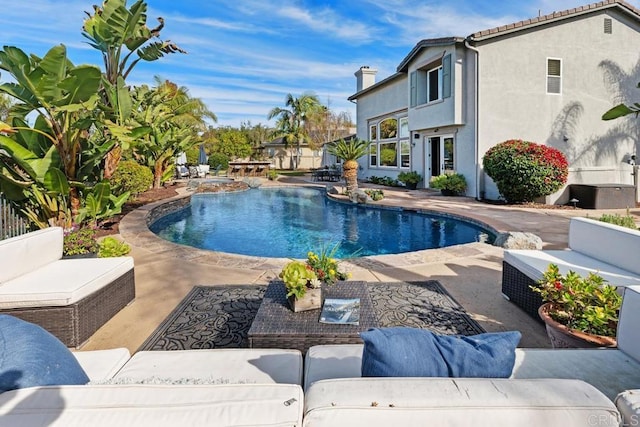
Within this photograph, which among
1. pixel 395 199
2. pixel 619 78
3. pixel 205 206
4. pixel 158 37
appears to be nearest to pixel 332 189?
pixel 395 199

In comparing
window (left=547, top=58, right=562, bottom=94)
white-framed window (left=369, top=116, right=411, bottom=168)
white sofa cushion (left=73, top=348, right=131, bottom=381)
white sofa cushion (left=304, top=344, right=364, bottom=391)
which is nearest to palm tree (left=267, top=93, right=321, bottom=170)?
white-framed window (left=369, top=116, right=411, bottom=168)

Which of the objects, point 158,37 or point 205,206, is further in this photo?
point 205,206

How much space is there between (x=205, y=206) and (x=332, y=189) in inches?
230

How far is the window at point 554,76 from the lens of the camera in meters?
14.9

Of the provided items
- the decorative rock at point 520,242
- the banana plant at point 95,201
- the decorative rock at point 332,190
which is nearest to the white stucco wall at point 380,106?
the decorative rock at point 332,190

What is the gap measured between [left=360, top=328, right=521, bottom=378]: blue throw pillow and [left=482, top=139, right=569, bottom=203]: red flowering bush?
12569 mm

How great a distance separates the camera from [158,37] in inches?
366

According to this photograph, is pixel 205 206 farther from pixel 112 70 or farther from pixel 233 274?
pixel 233 274

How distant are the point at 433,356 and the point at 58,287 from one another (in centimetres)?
362

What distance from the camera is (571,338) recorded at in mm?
2924

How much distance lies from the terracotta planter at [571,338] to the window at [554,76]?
1472cm

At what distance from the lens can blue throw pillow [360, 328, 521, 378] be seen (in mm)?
1619

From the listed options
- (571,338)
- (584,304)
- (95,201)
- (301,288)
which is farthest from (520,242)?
(95,201)

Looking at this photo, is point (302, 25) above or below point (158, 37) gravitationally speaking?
above
